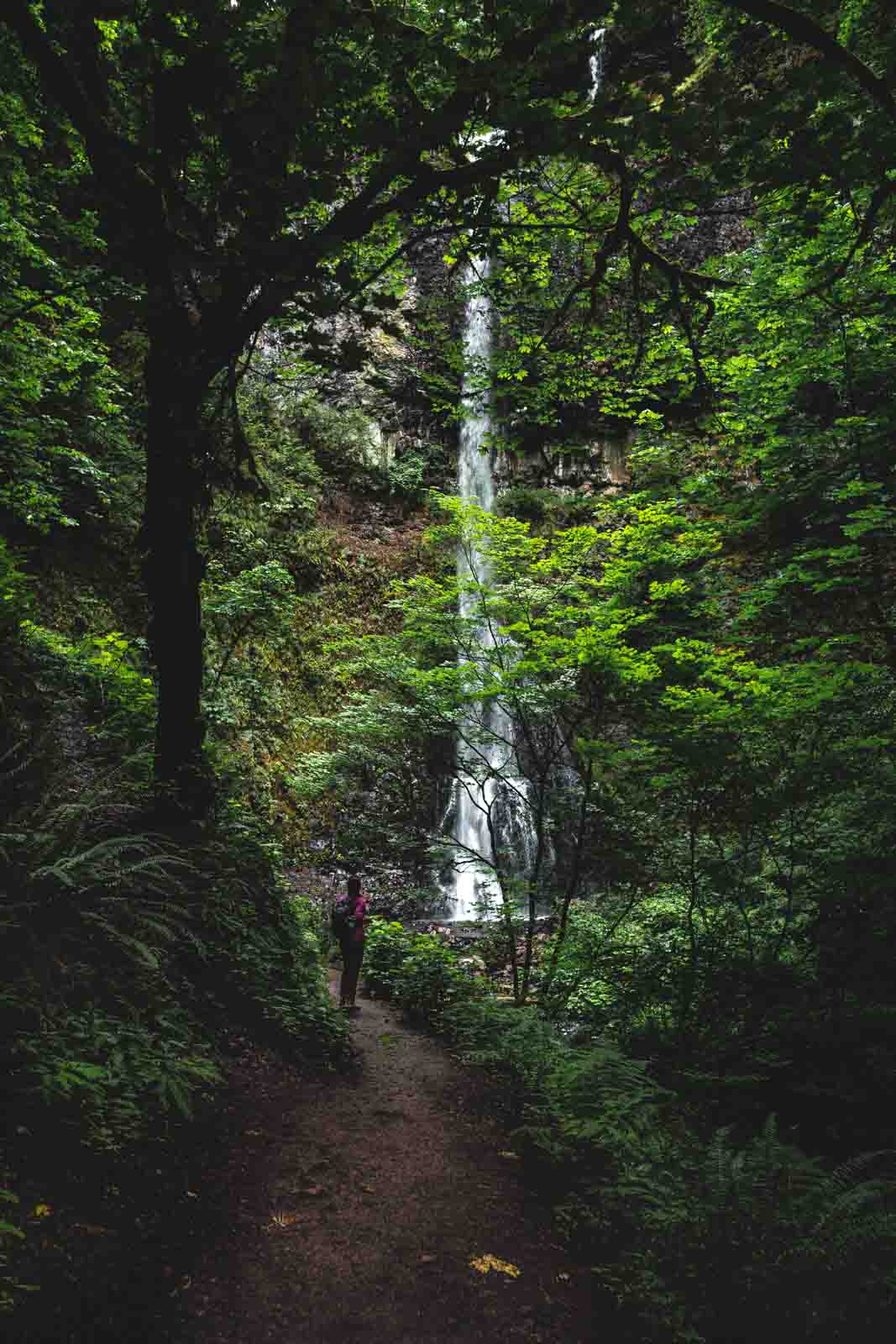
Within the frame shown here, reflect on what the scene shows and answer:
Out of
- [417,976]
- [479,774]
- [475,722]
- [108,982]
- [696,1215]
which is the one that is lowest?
[417,976]

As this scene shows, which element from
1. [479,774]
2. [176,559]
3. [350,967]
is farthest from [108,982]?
[479,774]

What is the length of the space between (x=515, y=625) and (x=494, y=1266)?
5.17m

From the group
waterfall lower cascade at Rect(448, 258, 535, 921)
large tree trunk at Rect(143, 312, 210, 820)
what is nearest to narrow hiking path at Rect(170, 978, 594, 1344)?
large tree trunk at Rect(143, 312, 210, 820)

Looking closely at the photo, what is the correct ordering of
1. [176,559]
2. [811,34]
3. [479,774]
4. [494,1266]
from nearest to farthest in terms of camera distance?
[811,34], [494,1266], [176,559], [479,774]

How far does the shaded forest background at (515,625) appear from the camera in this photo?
2.91m

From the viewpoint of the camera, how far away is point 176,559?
4.59 m

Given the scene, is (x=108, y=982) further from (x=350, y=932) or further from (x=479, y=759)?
(x=479, y=759)

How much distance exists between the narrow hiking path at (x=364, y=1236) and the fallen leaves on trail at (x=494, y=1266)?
0.02m

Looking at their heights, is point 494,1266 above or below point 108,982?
below

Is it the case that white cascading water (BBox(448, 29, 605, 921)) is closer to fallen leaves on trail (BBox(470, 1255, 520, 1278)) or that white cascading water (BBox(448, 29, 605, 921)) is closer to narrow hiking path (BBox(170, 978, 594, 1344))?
narrow hiking path (BBox(170, 978, 594, 1344))

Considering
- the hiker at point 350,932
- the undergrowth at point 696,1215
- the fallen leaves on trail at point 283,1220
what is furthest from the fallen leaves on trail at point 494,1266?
the hiker at point 350,932

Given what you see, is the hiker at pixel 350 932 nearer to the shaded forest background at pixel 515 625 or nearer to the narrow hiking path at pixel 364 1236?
the shaded forest background at pixel 515 625

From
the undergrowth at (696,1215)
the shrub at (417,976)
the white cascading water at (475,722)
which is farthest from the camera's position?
the shrub at (417,976)

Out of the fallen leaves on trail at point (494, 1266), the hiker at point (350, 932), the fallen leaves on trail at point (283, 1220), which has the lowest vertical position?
the fallen leaves on trail at point (494, 1266)
